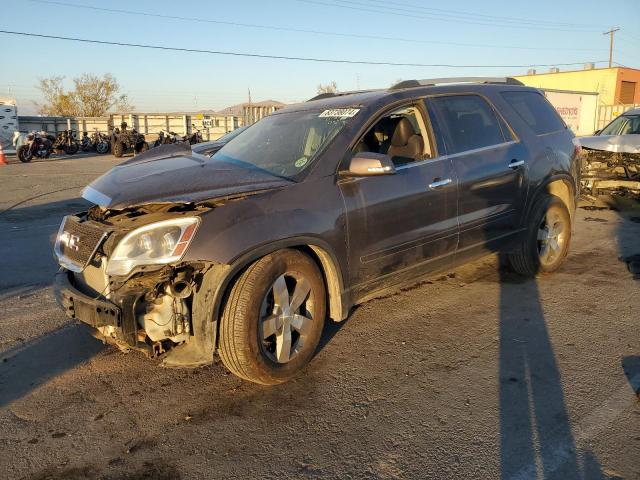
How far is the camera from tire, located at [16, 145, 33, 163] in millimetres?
22297

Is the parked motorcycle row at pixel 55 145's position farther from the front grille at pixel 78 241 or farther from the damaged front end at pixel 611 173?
the front grille at pixel 78 241

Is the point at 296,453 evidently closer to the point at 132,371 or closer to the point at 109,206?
the point at 132,371

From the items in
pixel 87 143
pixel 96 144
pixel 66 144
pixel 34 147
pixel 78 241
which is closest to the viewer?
pixel 78 241

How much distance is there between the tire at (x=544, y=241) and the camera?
5.31 metres

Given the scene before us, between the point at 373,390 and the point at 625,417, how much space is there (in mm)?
1442

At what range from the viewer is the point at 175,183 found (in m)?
→ 3.47

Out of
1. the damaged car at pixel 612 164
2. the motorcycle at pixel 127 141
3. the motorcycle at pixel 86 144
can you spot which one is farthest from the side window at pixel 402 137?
the motorcycle at pixel 86 144

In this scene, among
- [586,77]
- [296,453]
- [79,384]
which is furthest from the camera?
[586,77]

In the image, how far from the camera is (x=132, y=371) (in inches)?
148

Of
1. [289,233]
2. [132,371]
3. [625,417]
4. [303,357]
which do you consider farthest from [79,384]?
[625,417]

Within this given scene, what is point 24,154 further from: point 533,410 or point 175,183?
point 533,410

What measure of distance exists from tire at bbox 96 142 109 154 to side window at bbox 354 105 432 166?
27.0m

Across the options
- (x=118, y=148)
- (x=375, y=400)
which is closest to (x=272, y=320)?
(x=375, y=400)

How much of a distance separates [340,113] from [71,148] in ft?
86.2
